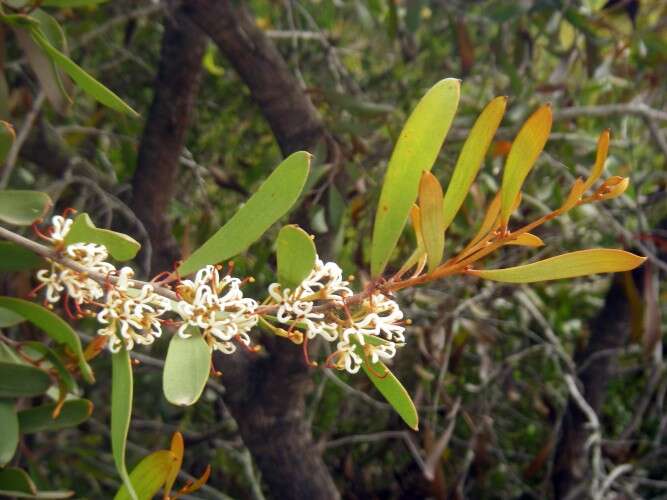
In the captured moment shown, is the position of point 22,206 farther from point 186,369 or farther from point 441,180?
point 441,180

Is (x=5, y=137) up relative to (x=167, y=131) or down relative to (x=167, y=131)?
down

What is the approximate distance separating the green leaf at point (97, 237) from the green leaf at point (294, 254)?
9 centimetres

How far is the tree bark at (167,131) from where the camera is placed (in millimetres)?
1411

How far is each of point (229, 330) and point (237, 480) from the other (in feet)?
4.69

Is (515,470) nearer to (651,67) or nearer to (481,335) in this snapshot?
(481,335)

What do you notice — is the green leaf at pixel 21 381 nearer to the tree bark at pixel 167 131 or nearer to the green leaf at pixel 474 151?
the green leaf at pixel 474 151

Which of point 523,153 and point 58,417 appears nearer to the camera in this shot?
point 523,153

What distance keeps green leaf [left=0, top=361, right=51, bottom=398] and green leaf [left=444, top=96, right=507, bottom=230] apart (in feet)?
1.43

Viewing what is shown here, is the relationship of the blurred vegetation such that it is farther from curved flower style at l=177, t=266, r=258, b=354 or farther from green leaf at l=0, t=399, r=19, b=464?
curved flower style at l=177, t=266, r=258, b=354

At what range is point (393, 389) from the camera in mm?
593

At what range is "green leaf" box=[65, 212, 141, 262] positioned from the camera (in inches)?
20.2

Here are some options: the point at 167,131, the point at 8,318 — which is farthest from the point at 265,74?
the point at 8,318

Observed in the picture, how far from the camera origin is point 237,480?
1.88 meters

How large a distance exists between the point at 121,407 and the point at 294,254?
150mm
